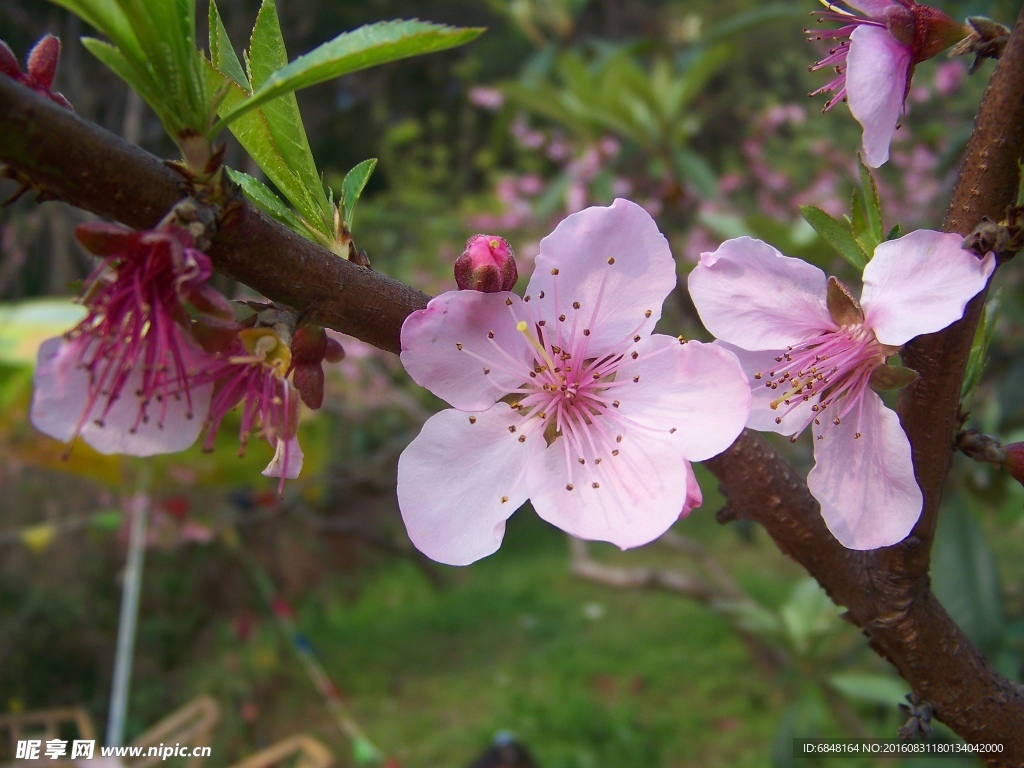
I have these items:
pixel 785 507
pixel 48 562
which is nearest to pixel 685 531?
pixel 48 562

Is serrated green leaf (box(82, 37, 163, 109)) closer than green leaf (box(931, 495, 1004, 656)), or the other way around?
serrated green leaf (box(82, 37, 163, 109))

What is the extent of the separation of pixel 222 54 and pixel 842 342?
549mm

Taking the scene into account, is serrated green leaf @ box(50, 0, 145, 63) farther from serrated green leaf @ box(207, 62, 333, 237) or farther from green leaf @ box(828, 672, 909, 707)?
green leaf @ box(828, 672, 909, 707)

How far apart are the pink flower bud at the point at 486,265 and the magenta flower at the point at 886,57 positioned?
0.91 ft

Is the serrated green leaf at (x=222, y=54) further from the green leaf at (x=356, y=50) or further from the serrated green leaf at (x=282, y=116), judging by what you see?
the green leaf at (x=356, y=50)

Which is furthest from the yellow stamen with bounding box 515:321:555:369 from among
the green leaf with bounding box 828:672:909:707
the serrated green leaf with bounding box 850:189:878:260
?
the green leaf with bounding box 828:672:909:707

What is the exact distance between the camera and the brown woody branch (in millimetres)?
440

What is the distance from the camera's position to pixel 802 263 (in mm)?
586

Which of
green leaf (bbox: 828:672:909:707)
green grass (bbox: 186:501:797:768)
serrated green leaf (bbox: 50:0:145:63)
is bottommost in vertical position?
green grass (bbox: 186:501:797:768)

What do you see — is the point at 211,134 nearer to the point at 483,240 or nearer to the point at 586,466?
the point at 483,240

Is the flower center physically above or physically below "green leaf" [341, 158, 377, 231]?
below

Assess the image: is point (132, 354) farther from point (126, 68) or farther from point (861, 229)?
point (861, 229)

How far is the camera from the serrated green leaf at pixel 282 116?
579mm

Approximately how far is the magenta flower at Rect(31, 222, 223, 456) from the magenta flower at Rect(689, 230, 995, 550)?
1.23 feet
